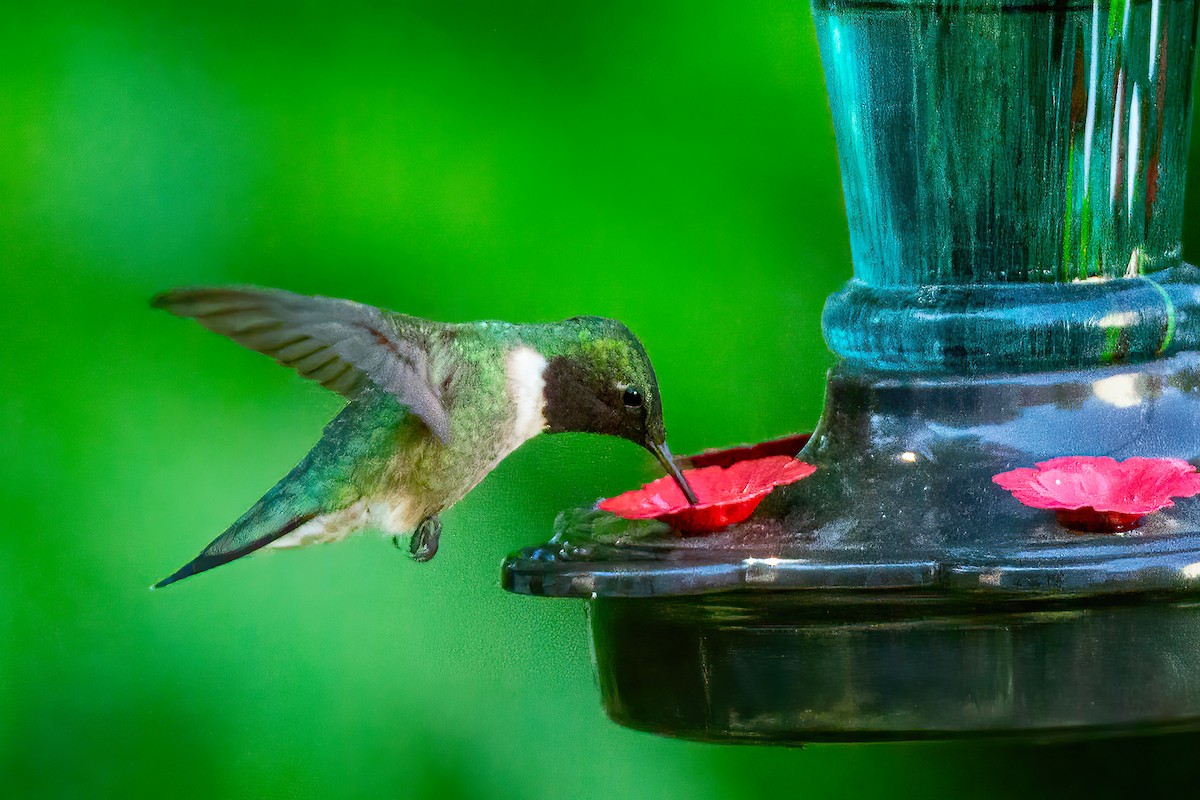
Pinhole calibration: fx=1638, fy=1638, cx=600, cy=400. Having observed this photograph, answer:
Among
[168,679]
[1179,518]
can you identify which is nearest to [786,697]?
[1179,518]

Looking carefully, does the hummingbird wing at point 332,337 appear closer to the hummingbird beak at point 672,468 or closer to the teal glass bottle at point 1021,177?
the hummingbird beak at point 672,468

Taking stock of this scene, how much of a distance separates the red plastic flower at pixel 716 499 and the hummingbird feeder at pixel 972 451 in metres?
0.02

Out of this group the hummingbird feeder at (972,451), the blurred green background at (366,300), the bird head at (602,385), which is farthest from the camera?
the blurred green background at (366,300)

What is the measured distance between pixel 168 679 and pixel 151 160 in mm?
1297

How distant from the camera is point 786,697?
5.79ft

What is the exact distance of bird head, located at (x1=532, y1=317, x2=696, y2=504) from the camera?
241 centimetres

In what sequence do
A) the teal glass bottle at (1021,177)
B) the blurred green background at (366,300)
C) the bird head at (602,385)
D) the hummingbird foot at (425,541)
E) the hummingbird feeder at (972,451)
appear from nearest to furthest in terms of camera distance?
the hummingbird feeder at (972,451) < the teal glass bottle at (1021,177) < the bird head at (602,385) < the hummingbird foot at (425,541) < the blurred green background at (366,300)

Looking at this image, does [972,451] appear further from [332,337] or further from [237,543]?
[237,543]

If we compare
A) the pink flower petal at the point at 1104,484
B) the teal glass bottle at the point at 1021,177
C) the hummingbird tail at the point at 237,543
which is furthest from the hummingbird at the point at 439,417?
the pink flower petal at the point at 1104,484

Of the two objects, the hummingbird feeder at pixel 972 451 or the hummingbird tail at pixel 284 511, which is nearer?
the hummingbird feeder at pixel 972 451

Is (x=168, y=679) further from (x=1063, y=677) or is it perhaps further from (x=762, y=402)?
(x=1063, y=677)

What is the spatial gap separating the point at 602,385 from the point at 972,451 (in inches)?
25.0

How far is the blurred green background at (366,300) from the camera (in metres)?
3.87

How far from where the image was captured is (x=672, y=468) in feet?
→ 7.26
